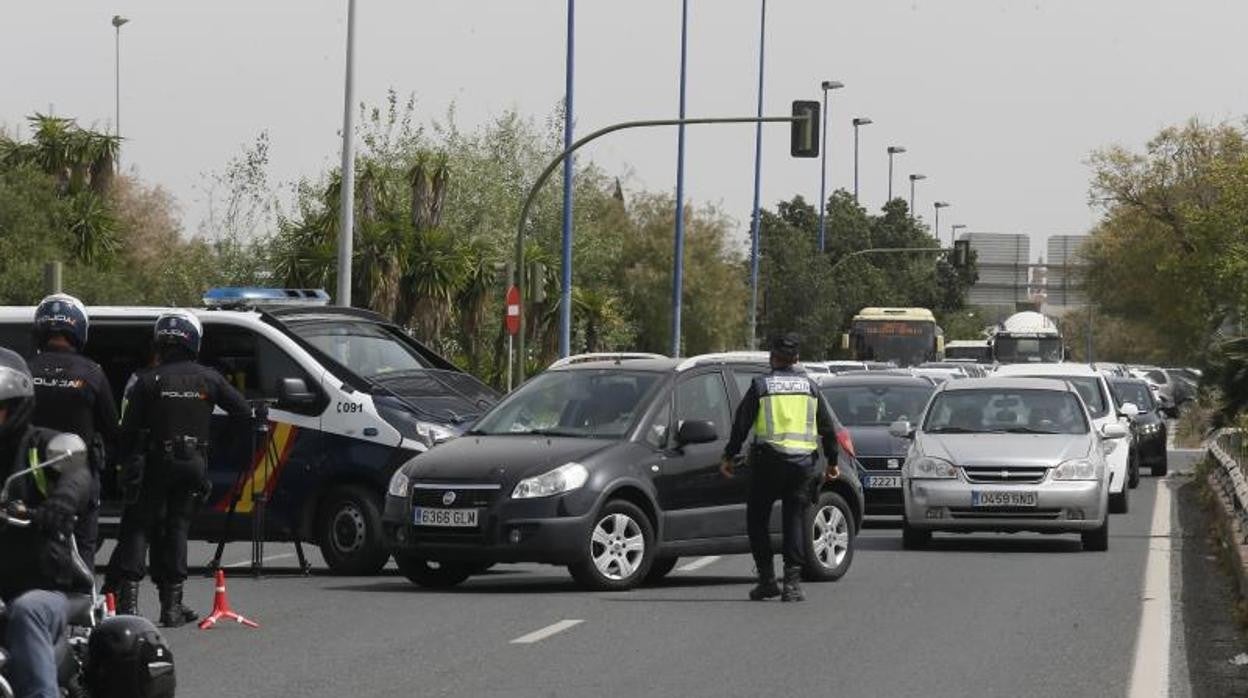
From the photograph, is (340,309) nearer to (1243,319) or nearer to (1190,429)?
(1243,319)

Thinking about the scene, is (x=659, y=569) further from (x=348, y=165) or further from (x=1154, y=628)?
(x=348, y=165)

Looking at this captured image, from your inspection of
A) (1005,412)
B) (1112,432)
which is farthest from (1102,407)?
(1005,412)

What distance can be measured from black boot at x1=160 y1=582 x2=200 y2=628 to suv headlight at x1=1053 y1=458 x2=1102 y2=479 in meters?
9.87

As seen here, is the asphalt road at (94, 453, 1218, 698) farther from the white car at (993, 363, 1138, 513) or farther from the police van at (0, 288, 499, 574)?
the white car at (993, 363, 1138, 513)

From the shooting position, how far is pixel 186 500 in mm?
15086

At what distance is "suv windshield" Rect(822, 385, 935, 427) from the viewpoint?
2881cm

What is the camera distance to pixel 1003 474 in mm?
23047

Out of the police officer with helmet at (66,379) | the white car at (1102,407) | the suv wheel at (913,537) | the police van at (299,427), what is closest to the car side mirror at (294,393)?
the police van at (299,427)

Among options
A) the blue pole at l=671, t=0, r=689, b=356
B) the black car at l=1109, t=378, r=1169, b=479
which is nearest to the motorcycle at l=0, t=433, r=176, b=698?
the black car at l=1109, t=378, r=1169, b=479

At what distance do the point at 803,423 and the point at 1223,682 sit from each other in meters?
4.94

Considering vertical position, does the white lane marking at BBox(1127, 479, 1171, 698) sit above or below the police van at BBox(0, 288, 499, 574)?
below

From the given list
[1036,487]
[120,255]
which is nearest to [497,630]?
[1036,487]

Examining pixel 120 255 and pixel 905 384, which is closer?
pixel 905 384

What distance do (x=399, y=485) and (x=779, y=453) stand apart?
2557 millimetres
